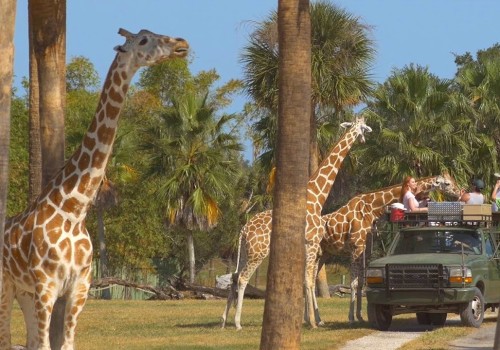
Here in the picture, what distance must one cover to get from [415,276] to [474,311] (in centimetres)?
130

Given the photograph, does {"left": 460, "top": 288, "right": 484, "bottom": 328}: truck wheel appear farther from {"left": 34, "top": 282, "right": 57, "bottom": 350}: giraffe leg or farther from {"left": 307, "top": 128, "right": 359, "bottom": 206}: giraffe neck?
{"left": 34, "top": 282, "right": 57, "bottom": 350}: giraffe leg

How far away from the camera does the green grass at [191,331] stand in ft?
60.7

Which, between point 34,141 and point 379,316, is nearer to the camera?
point 34,141

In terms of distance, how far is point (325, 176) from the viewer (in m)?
22.8

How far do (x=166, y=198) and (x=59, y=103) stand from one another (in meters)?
31.9

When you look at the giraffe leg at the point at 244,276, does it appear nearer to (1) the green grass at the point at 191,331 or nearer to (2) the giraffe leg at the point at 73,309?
(1) the green grass at the point at 191,331

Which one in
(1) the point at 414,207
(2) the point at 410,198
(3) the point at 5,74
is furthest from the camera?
(2) the point at 410,198

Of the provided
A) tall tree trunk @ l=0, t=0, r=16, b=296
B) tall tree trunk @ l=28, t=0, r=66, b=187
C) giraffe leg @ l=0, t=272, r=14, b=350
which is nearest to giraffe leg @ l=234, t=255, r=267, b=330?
tall tree trunk @ l=28, t=0, r=66, b=187

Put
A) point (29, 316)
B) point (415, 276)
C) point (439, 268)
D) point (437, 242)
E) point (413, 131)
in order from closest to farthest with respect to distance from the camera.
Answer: point (29, 316) → point (439, 268) → point (415, 276) → point (437, 242) → point (413, 131)

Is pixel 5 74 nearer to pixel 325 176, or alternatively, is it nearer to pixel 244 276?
pixel 244 276

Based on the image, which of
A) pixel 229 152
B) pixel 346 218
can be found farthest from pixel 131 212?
pixel 346 218

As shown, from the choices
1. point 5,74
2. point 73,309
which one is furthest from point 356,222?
point 5,74

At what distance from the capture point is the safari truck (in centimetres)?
2027

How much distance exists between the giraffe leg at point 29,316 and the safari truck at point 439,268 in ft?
23.6
